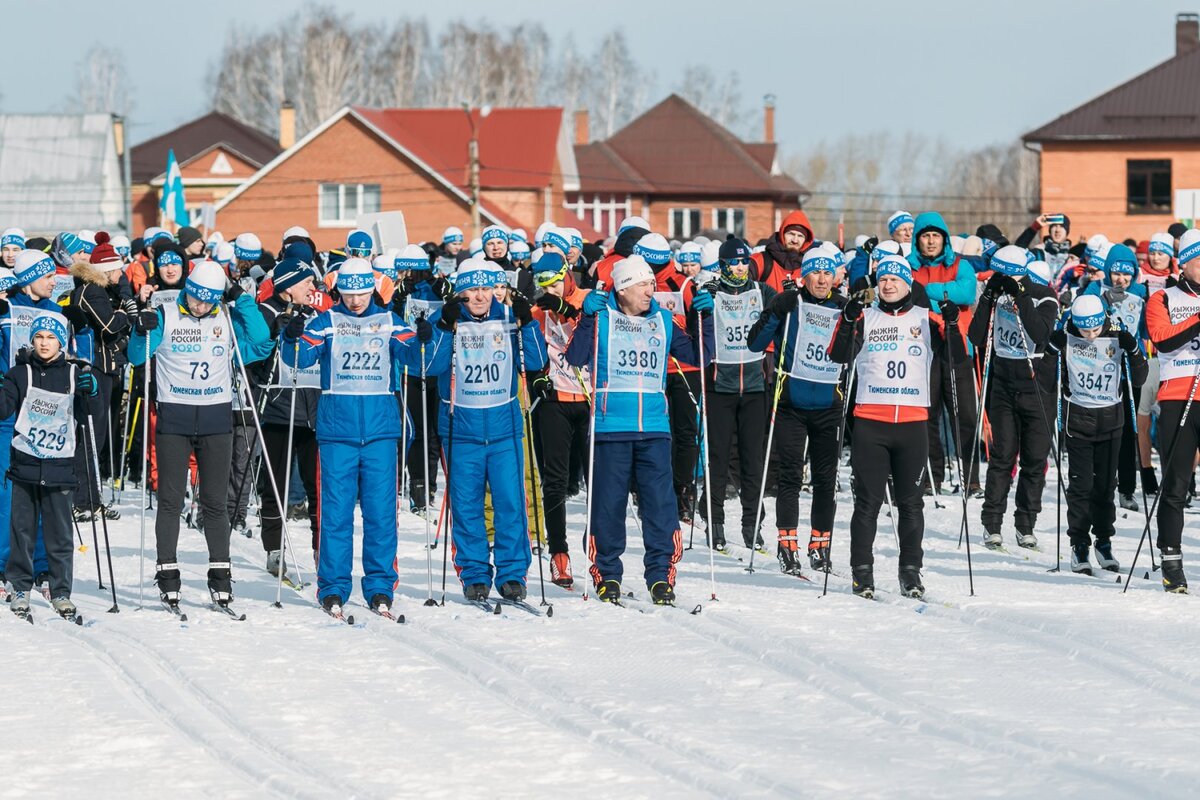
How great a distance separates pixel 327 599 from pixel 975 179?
133066mm

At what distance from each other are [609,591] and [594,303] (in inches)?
63.4

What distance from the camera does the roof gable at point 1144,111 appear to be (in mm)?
59062

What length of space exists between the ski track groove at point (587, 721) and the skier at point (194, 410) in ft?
4.64

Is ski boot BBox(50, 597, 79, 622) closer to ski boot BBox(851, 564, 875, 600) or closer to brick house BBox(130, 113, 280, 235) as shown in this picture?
ski boot BBox(851, 564, 875, 600)

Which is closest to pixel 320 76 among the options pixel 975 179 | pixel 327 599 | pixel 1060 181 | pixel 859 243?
pixel 1060 181

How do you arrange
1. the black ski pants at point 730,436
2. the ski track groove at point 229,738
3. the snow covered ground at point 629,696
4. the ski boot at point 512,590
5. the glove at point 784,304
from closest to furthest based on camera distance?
the ski track groove at point 229,738 → the snow covered ground at point 629,696 → the ski boot at point 512,590 → the glove at point 784,304 → the black ski pants at point 730,436

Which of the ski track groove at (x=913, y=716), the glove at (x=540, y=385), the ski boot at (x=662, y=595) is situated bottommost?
the ski track groove at (x=913, y=716)

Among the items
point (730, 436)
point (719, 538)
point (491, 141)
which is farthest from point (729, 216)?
point (719, 538)

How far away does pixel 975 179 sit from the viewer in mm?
139500

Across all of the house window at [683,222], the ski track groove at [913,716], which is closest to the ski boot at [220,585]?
the ski track groove at [913,716]

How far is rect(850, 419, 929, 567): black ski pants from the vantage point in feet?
36.1

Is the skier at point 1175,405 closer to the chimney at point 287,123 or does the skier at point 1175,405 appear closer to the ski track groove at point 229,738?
the ski track groove at point 229,738

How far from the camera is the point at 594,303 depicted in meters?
10.8

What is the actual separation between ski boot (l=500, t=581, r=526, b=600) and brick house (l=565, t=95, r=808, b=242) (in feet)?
233
